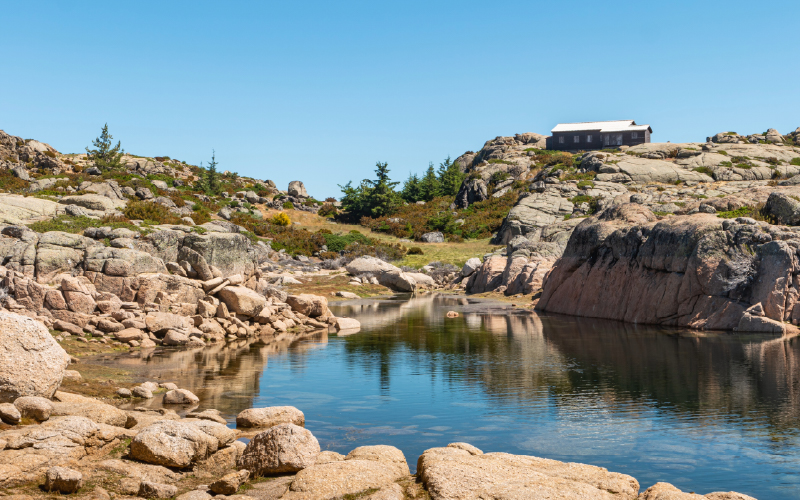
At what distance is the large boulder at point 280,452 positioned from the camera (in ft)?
33.4

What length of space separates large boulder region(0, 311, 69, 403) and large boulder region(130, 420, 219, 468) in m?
3.72

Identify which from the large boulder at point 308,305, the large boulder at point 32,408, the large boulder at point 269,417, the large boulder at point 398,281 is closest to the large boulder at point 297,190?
the large boulder at point 398,281

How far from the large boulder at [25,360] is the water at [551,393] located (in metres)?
4.11

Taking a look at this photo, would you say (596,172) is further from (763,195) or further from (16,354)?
(16,354)

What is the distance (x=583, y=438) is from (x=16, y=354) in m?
12.0

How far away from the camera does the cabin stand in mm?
113875

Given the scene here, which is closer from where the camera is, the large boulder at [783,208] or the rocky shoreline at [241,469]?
the rocky shoreline at [241,469]

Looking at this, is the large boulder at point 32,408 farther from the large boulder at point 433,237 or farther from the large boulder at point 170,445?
the large boulder at point 433,237

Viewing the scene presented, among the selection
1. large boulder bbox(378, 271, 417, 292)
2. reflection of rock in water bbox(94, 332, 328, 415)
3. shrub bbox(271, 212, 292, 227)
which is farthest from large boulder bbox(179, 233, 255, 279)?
shrub bbox(271, 212, 292, 227)

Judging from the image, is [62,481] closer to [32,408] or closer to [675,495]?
[32,408]

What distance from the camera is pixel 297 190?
4466 inches

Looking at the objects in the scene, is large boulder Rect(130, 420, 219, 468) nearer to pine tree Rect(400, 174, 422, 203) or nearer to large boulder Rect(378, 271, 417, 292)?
large boulder Rect(378, 271, 417, 292)

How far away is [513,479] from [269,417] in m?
6.91

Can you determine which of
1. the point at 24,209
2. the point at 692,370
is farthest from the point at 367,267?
the point at 692,370
